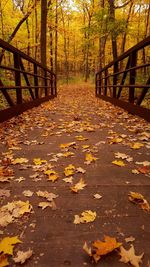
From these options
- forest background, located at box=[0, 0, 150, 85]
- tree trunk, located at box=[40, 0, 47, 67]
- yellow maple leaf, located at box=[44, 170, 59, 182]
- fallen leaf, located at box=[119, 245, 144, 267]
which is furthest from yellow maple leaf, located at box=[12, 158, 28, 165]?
tree trunk, located at box=[40, 0, 47, 67]

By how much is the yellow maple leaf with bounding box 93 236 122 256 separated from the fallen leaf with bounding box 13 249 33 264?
0.45 meters

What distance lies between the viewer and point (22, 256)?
1763 millimetres

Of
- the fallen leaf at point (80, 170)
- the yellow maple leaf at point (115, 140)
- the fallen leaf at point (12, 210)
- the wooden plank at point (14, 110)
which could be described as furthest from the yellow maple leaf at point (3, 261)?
the wooden plank at point (14, 110)

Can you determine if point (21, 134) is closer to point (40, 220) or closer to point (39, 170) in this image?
point (39, 170)

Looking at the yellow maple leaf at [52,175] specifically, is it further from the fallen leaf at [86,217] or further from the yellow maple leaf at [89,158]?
the fallen leaf at [86,217]

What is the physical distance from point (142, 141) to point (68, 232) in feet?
8.64

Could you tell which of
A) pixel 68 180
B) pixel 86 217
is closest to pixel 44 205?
pixel 86 217

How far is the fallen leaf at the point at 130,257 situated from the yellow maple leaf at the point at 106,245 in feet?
0.18

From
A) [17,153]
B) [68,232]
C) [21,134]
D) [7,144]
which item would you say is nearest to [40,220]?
[68,232]

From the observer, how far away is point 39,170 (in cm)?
323

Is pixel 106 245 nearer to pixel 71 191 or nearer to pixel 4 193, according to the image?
pixel 71 191

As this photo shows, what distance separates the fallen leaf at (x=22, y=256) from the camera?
1.73 meters

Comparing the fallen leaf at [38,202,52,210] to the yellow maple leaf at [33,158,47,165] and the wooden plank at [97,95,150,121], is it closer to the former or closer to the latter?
the yellow maple leaf at [33,158,47,165]

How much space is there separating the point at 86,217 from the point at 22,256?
25.0 inches
